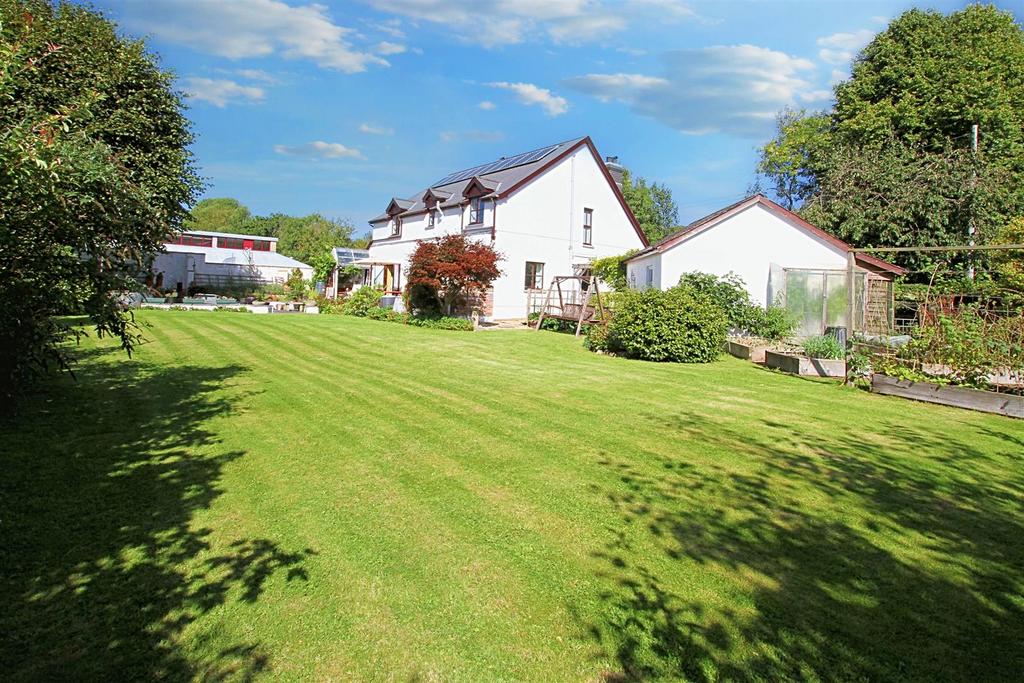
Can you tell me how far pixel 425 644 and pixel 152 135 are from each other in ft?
38.1

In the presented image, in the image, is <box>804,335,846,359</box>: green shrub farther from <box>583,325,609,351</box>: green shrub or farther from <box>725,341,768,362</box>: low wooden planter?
<box>583,325,609,351</box>: green shrub

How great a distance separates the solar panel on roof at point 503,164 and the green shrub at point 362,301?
9445 millimetres

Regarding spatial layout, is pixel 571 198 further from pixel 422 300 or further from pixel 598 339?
pixel 598 339

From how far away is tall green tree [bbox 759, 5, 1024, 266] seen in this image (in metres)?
22.4

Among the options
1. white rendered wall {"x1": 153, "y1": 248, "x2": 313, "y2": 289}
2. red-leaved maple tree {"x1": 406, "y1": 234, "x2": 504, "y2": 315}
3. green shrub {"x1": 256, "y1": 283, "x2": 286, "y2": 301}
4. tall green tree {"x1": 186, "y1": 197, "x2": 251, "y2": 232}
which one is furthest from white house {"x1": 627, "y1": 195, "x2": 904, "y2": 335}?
tall green tree {"x1": 186, "y1": 197, "x2": 251, "y2": 232}

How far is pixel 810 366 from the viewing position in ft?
41.5

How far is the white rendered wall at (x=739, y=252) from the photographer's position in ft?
63.7

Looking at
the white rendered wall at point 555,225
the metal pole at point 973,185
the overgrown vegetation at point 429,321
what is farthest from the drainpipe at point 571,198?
the metal pole at point 973,185

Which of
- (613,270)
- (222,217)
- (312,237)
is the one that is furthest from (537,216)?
(222,217)

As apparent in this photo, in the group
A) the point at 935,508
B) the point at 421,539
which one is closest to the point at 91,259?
the point at 421,539

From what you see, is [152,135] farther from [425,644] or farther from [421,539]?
[425,644]

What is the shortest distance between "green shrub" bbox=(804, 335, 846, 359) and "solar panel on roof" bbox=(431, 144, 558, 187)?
19183mm

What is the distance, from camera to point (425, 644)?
118 inches

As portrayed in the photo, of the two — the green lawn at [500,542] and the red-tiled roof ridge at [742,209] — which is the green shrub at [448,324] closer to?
the red-tiled roof ridge at [742,209]
